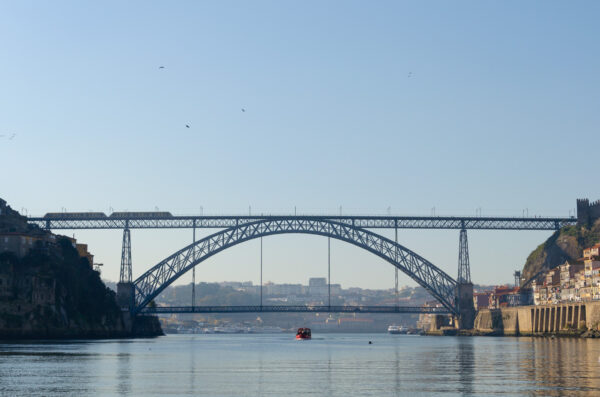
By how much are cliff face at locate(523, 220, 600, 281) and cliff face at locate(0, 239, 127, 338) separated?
69.4 m

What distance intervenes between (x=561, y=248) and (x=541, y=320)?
27445mm

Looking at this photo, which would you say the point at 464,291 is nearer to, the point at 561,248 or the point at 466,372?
the point at 561,248

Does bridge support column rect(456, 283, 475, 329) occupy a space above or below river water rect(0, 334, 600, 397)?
above

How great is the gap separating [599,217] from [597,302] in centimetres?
4316

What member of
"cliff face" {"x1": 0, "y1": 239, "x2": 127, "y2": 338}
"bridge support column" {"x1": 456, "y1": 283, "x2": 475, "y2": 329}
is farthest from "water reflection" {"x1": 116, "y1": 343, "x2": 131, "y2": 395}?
"bridge support column" {"x1": 456, "y1": 283, "x2": 475, "y2": 329}

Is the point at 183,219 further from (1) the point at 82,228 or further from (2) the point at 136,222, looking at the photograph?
(1) the point at 82,228

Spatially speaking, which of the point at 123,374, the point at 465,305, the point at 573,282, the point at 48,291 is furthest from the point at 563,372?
the point at 465,305

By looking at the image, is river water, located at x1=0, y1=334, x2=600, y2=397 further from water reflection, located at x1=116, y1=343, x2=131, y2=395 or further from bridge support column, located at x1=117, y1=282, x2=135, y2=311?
bridge support column, located at x1=117, y1=282, x2=135, y2=311

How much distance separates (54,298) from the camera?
108188 mm

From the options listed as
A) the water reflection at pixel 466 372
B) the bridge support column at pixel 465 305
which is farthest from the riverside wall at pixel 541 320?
the water reflection at pixel 466 372

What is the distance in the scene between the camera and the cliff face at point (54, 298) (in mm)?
103250

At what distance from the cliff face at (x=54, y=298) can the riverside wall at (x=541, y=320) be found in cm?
5441

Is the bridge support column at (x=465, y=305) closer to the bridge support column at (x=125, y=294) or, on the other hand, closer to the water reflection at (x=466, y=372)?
the bridge support column at (x=125, y=294)

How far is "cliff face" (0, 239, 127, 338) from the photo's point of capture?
103250 millimetres
